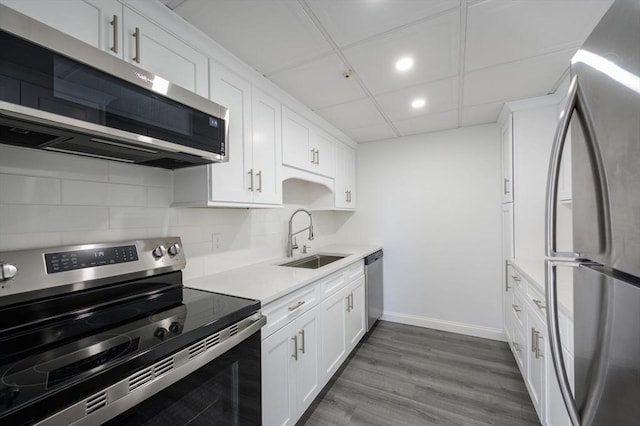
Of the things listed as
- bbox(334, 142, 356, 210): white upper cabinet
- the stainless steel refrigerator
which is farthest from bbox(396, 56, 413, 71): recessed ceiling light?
bbox(334, 142, 356, 210): white upper cabinet

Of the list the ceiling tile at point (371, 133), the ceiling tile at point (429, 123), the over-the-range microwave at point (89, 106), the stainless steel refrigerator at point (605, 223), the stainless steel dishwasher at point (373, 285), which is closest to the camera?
the stainless steel refrigerator at point (605, 223)

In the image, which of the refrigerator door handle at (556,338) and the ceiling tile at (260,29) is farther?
the ceiling tile at (260,29)

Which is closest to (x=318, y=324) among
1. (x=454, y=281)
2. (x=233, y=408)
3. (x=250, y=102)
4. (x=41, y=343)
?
(x=233, y=408)

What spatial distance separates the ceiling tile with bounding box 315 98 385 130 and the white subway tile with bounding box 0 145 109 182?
1.75 m

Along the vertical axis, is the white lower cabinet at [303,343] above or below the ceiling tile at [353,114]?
below

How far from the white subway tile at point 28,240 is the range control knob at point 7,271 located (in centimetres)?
12

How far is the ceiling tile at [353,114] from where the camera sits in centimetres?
236

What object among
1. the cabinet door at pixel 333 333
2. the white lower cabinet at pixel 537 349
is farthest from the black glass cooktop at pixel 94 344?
the white lower cabinet at pixel 537 349

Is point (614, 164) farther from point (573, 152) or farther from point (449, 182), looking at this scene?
point (449, 182)

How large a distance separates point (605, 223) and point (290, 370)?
1.51 metres

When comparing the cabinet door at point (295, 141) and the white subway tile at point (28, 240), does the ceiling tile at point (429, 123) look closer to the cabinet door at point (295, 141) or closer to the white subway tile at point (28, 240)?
the cabinet door at point (295, 141)

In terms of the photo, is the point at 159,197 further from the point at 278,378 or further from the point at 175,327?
the point at 278,378

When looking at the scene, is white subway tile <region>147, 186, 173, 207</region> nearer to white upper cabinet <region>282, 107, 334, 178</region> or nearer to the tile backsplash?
the tile backsplash

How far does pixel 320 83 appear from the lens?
6.42 feet
